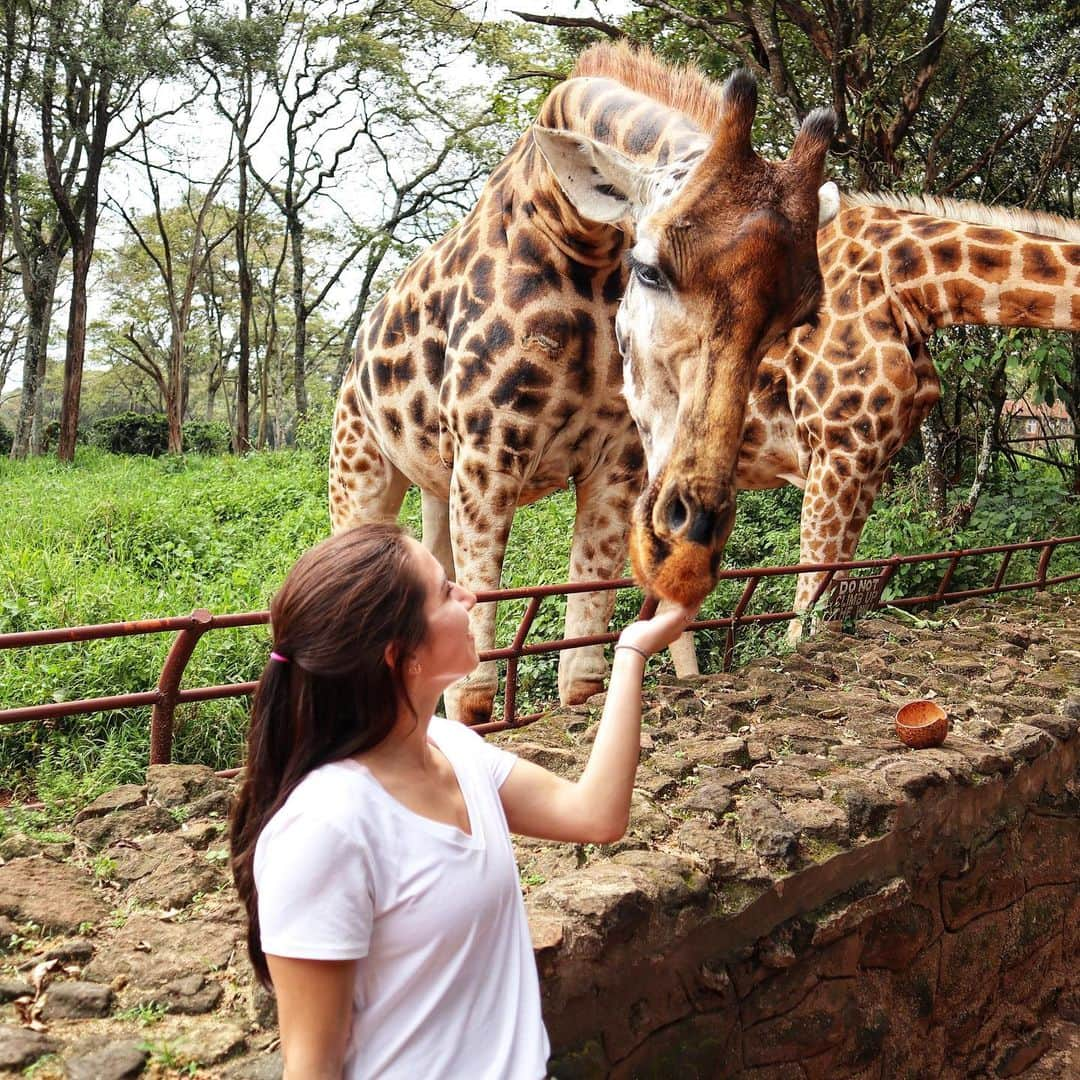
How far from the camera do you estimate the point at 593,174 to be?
307cm

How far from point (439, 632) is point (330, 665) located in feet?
0.54

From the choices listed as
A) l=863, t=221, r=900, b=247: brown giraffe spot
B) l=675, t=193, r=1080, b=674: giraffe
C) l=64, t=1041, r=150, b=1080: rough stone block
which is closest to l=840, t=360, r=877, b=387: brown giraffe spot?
l=675, t=193, r=1080, b=674: giraffe

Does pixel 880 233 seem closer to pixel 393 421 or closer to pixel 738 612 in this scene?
pixel 738 612

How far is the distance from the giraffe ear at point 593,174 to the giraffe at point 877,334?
2118 millimetres

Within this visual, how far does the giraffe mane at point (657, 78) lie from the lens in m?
3.33

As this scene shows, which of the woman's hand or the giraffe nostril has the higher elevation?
the giraffe nostril

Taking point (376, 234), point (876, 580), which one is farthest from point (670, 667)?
point (376, 234)

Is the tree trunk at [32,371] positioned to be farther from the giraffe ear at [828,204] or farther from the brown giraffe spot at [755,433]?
the giraffe ear at [828,204]

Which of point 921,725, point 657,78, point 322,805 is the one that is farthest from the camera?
point 921,725

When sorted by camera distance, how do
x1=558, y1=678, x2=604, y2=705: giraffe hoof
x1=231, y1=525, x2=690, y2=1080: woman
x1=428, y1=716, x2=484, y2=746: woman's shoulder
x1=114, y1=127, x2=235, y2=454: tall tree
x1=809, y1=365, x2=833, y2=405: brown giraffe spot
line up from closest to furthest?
x1=231, y1=525, x2=690, y2=1080: woman, x1=428, y1=716, x2=484, y2=746: woman's shoulder, x1=558, y1=678, x2=604, y2=705: giraffe hoof, x1=809, y1=365, x2=833, y2=405: brown giraffe spot, x1=114, y1=127, x2=235, y2=454: tall tree

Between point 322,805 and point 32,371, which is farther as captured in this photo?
point 32,371

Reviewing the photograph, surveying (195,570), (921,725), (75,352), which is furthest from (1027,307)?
(75,352)

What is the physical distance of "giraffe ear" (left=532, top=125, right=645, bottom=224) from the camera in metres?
2.97

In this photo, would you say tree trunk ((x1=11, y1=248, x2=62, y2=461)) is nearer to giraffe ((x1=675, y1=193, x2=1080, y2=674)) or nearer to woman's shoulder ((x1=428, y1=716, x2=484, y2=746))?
giraffe ((x1=675, y1=193, x2=1080, y2=674))
